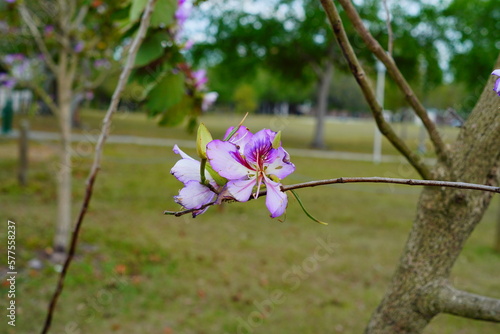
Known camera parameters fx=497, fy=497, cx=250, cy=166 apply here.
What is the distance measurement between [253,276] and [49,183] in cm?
440

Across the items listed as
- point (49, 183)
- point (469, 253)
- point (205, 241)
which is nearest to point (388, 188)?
point (469, 253)

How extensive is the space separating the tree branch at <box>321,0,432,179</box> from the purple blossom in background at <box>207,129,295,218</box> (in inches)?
11.9

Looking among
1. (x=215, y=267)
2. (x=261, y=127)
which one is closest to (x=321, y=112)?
(x=261, y=127)

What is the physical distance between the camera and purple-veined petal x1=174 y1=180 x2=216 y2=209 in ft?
1.58

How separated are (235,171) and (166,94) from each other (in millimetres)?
774

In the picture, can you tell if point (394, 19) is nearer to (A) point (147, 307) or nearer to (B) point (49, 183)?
(B) point (49, 183)

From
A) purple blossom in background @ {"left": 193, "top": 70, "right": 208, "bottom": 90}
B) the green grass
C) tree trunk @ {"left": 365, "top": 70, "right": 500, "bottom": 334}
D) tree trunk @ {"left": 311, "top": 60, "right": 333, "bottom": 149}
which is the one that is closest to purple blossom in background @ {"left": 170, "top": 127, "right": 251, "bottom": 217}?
tree trunk @ {"left": 365, "top": 70, "right": 500, "bottom": 334}

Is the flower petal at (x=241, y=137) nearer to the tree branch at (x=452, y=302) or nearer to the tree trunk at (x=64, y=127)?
the tree branch at (x=452, y=302)

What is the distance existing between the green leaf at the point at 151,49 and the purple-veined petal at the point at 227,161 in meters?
0.71

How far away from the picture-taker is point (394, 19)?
17141 mm

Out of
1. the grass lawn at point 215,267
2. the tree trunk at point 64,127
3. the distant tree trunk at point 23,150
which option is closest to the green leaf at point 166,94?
the grass lawn at point 215,267

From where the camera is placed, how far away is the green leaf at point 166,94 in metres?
1.19

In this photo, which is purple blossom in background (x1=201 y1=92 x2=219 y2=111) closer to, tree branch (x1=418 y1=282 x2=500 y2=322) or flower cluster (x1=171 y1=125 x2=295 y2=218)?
tree branch (x1=418 y1=282 x2=500 y2=322)

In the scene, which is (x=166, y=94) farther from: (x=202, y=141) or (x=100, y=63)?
(x=100, y=63)
